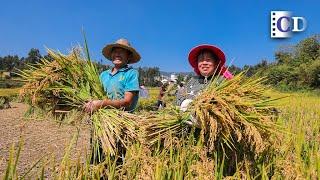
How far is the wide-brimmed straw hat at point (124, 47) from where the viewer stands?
10.5 ft

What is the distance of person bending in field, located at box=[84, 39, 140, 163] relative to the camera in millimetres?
2885

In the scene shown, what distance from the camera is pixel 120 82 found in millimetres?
3109

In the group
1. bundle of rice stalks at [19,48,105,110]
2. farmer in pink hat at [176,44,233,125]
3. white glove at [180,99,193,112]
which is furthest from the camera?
bundle of rice stalks at [19,48,105,110]

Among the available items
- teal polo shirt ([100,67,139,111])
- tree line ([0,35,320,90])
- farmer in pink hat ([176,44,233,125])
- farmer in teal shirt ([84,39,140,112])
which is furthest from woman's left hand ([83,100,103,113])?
tree line ([0,35,320,90])

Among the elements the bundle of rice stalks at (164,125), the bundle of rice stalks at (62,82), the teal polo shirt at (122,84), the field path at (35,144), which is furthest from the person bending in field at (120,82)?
the field path at (35,144)

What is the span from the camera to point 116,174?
2584 millimetres

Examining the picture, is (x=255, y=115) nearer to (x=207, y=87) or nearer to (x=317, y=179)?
(x=207, y=87)

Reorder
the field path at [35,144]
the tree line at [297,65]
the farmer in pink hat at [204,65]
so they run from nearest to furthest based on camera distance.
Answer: the farmer in pink hat at [204,65]
the field path at [35,144]
the tree line at [297,65]

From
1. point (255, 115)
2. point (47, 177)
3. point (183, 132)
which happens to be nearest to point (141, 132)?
point (183, 132)

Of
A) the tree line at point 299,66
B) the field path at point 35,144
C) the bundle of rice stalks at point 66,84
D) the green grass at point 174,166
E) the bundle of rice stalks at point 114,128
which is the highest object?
the tree line at point 299,66

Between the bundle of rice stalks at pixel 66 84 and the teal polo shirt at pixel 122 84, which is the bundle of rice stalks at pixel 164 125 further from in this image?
the teal polo shirt at pixel 122 84

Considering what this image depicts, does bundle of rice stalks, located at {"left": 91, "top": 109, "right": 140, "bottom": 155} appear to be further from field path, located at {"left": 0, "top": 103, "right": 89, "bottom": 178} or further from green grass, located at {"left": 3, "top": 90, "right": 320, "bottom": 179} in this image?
field path, located at {"left": 0, "top": 103, "right": 89, "bottom": 178}

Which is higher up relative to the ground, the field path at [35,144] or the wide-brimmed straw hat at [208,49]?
the wide-brimmed straw hat at [208,49]


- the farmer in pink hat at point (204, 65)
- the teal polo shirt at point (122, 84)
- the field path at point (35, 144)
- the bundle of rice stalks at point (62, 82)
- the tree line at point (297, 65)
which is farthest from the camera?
the tree line at point (297, 65)
